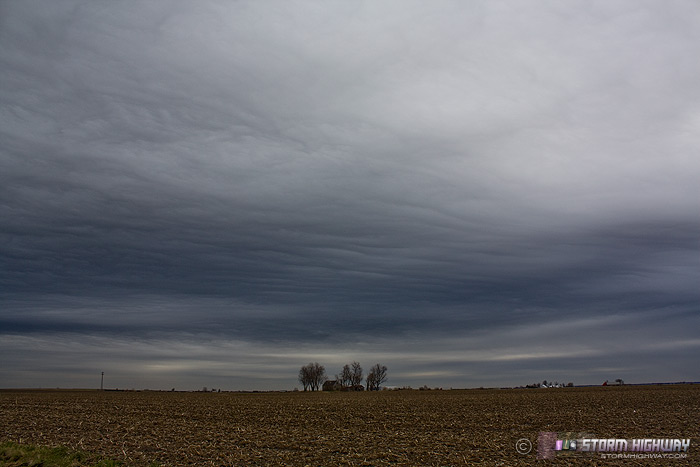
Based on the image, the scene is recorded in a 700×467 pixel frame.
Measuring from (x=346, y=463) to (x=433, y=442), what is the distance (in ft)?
26.1

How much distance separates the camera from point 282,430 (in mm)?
40938

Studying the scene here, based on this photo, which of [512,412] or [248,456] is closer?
[248,456]

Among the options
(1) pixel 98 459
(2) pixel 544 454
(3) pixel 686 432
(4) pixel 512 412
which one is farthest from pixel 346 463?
(4) pixel 512 412

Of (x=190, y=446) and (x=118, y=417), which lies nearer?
(x=190, y=446)

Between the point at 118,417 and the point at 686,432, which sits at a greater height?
the point at 686,432

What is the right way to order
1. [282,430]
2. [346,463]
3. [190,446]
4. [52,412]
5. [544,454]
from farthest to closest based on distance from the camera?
[52,412], [282,430], [190,446], [544,454], [346,463]

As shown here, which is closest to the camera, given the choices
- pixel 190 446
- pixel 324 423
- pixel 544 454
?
pixel 544 454

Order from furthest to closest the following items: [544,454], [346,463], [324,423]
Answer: [324,423], [544,454], [346,463]

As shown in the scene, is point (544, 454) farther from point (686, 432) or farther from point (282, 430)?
point (282, 430)

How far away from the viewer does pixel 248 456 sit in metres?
29.9

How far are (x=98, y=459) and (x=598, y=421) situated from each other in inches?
1452

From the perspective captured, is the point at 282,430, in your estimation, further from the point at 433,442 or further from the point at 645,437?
the point at 645,437

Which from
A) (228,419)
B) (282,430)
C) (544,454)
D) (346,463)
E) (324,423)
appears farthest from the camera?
(228,419)

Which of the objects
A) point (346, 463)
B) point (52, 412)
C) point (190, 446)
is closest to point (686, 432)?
point (346, 463)
